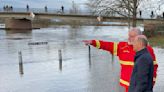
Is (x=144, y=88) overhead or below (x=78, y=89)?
overhead

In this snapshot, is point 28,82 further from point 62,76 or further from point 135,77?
point 135,77

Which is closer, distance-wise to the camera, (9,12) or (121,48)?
(121,48)

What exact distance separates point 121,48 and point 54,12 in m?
84.6

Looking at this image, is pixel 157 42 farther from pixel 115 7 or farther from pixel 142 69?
pixel 142 69

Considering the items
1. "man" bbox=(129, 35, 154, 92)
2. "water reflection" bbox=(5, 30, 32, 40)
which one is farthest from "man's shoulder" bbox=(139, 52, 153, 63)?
"water reflection" bbox=(5, 30, 32, 40)

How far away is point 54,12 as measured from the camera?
91.3 metres

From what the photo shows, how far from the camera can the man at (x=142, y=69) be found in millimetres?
5465

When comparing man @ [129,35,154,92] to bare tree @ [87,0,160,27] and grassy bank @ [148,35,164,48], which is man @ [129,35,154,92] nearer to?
grassy bank @ [148,35,164,48]

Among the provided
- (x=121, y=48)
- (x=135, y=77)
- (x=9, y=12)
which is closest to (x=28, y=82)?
(x=121, y=48)

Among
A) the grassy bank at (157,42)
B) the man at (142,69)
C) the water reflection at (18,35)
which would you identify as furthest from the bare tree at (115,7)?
the man at (142,69)

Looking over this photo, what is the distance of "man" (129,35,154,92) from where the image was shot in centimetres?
546

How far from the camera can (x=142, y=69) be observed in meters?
5.46

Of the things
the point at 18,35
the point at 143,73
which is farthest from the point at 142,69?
the point at 18,35

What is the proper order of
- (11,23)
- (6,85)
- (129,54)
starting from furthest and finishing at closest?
1. (11,23)
2. (6,85)
3. (129,54)
